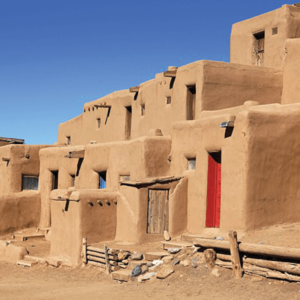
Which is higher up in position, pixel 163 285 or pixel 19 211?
pixel 19 211

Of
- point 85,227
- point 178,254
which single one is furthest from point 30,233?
point 178,254

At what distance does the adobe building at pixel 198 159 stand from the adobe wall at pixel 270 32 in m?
0.04

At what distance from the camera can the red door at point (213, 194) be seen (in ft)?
57.0

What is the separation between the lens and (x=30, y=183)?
26625mm

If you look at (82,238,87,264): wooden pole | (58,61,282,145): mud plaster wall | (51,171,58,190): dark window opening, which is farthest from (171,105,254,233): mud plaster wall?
(51,171,58,190): dark window opening

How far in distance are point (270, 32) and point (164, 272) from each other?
1181 centimetres

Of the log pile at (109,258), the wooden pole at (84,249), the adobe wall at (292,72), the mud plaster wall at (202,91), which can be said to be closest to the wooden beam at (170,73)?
the mud plaster wall at (202,91)

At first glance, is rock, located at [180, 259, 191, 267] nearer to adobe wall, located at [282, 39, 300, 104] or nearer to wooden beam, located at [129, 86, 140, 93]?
adobe wall, located at [282, 39, 300, 104]

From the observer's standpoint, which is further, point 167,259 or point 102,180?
point 102,180

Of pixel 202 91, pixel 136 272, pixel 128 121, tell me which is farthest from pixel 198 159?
pixel 128 121

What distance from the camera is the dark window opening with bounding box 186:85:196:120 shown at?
2128 centimetres

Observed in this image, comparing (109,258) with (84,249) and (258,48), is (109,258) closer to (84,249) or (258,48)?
(84,249)

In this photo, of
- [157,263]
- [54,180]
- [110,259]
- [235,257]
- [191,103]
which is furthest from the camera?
[54,180]

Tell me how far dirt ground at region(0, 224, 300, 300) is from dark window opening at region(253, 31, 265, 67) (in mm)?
9055
